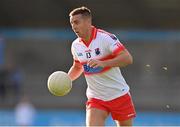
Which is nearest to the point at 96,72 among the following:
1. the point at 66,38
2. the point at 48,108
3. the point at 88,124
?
the point at 88,124

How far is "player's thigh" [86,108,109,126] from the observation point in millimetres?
9586

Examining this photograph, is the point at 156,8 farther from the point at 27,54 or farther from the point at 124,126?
the point at 124,126

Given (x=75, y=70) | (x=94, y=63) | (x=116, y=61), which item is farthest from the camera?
(x=75, y=70)

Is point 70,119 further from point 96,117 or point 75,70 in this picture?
point 96,117

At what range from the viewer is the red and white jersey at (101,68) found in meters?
9.64

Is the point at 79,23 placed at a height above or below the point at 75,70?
above

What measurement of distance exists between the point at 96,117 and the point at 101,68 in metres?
0.67

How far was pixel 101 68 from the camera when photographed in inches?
380

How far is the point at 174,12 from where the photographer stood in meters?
29.9

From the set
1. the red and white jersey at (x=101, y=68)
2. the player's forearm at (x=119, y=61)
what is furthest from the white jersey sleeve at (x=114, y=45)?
the player's forearm at (x=119, y=61)

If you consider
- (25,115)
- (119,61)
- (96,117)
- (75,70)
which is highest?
(119,61)

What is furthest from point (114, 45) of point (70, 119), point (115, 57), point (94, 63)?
point (70, 119)

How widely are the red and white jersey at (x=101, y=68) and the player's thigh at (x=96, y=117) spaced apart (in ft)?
0.64

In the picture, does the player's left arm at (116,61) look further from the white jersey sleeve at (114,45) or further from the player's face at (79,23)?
the player's face at (79,23)
